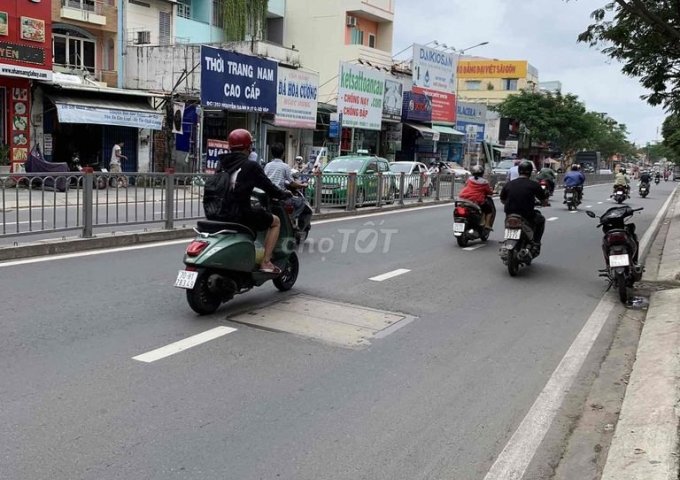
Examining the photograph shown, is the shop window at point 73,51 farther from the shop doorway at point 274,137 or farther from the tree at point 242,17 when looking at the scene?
the tree at point 242,17

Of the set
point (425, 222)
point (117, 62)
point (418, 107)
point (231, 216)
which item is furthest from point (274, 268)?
point (418, 107)

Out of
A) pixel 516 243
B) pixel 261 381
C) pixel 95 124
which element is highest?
pixel 95 124

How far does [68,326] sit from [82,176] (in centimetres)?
474

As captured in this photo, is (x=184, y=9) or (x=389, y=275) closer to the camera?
(x=389, y=275)

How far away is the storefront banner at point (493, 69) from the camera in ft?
253

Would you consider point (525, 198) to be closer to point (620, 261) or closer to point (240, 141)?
point (620, 261)

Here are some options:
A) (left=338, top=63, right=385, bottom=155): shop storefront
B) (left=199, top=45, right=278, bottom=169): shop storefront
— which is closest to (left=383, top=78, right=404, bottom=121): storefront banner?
(left=338, top=63, right=385, bottom=155): shop storefront

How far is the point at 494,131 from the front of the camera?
55.0 metres

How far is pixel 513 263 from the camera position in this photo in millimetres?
9602

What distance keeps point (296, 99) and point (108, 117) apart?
8.73 m

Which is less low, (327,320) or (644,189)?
(644,189)

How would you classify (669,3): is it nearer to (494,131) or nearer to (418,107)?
(418,107)

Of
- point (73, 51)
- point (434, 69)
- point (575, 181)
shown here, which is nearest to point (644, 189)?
point (434, 69)

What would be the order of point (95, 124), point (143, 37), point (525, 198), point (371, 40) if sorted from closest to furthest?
point (525, 198) → point (95, 124) → point (143, 37) → point (371, 40)
